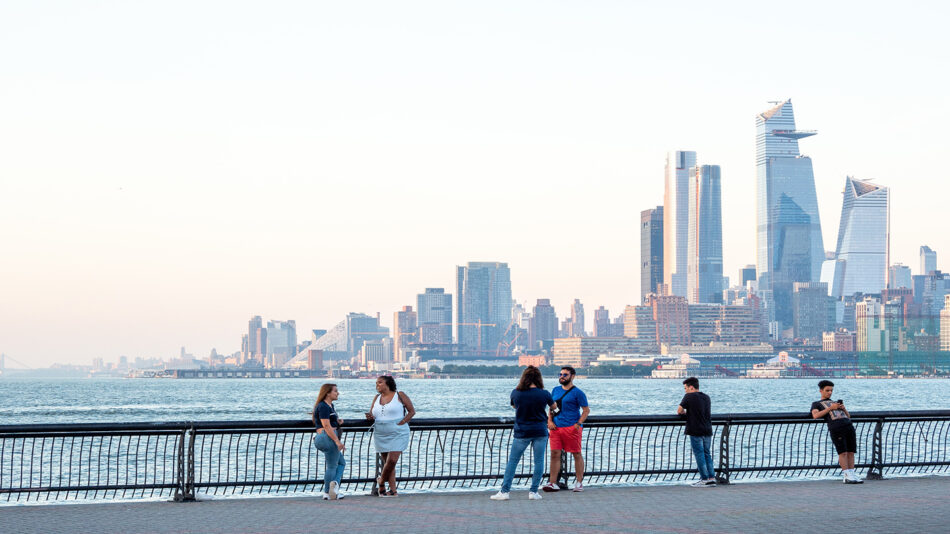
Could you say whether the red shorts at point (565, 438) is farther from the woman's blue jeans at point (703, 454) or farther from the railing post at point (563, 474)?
the woman's blue jeans at point (703, 454)

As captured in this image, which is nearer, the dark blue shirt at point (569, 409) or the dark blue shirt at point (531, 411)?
the dark blue shirt at point (531, 411)

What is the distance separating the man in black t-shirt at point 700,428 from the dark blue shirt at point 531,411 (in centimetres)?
236

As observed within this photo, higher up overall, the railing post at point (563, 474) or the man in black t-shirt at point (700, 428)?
the man in black t-shirt at point (700, 428)

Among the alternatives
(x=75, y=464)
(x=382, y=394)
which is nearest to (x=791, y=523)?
(x=382, y=394)

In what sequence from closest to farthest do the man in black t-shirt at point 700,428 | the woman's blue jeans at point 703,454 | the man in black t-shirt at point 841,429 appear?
the man in black t-shirt at point 700,428 → the woman's blue jeans at point 703,454 → the man in black t-shirt at point 841,429

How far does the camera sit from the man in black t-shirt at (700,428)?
56.5ft

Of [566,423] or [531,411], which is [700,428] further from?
[531,411]

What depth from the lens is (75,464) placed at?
38.4 metres

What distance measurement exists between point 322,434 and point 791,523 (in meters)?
6.42

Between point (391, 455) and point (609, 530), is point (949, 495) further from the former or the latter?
point (391, 455)

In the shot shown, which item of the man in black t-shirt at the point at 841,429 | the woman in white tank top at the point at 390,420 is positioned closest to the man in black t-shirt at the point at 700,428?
the man in black t-shirt at the point at 841,429

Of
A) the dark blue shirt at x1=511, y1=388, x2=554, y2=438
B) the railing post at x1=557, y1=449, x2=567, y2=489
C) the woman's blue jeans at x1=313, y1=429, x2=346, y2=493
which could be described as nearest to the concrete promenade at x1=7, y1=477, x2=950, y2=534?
the woman's blue jeans at x1=313, y1=429, x2=346, y2=493

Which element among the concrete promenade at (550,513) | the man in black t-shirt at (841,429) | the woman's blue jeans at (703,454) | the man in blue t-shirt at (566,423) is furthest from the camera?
the man in black t-shirt at (841,429)

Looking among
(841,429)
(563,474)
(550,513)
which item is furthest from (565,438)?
(841,429)
